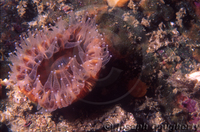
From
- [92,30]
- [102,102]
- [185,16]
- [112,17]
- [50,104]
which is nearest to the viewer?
[50,104]

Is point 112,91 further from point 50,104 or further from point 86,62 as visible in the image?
point 50,104

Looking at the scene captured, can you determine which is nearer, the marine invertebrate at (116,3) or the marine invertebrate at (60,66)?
the marine invertebrate at (60,66)

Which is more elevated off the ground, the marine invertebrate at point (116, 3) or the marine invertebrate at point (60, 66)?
the marine invertebrate at point (116, 3)

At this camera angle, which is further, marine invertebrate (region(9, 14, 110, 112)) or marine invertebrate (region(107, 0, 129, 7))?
marine invertebrate (region(107, 0, 129, 7))

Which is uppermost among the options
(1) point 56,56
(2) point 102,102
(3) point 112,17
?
(3) point 112,17

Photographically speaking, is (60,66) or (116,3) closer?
(60,66)

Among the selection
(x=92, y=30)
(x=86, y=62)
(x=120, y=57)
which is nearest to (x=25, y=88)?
(x=86, y=62)

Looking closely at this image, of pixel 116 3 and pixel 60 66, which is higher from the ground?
pixel 116 3

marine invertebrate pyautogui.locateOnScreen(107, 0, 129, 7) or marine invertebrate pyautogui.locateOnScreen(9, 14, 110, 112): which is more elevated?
marine invertebrate pyautogui.locateOnScreen(107, 0, 129, 7)
